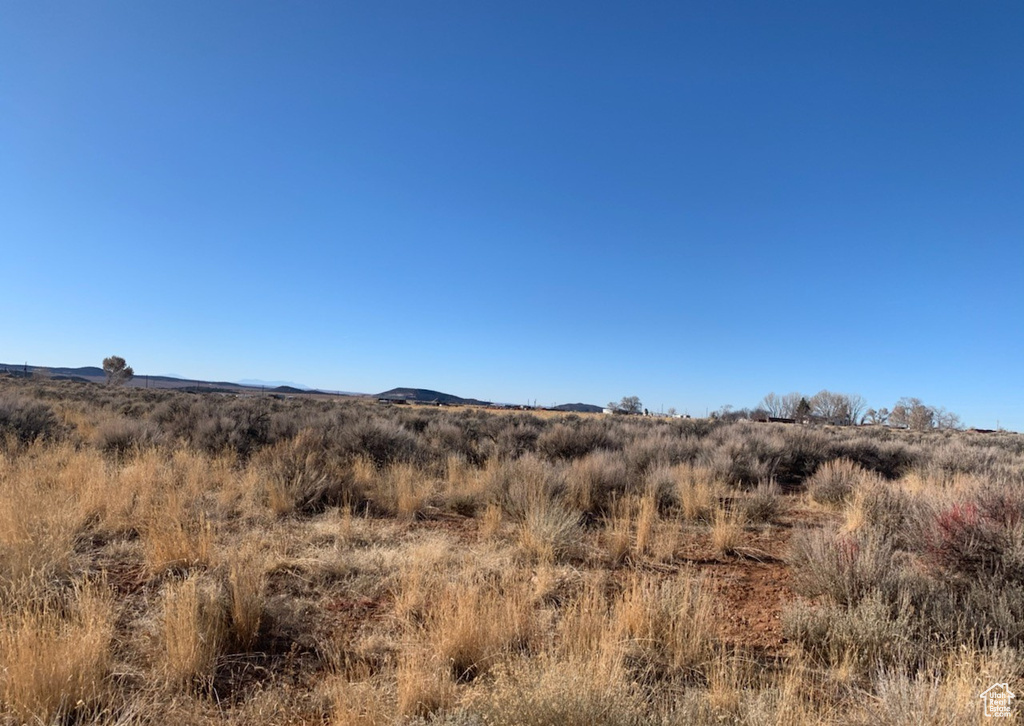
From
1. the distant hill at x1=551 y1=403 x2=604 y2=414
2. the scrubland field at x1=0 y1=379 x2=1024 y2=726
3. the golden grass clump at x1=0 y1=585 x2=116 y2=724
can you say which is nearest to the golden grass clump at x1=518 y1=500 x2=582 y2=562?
the scrubland field at x1=0 y1=379 x2=1024 y2=726

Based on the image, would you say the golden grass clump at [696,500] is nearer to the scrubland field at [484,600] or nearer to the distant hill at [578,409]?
the scrubland field at [484,600]

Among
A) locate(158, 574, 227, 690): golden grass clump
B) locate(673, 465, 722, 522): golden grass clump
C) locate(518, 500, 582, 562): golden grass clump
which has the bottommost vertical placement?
locate(158, 574, 227, 690): golden grass clump

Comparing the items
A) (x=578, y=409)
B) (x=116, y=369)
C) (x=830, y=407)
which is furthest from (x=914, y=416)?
(x=116, y=369)

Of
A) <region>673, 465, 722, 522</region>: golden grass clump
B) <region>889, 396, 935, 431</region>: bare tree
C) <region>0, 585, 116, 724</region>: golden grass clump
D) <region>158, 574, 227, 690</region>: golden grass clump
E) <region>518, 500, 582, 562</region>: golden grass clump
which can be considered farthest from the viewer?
<region>889, 396, 935, 431</region>: bare tree

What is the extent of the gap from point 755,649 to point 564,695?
2089 mm

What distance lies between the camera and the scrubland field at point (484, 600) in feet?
8.36

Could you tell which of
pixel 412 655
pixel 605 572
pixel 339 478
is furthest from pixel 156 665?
pixel 339 478

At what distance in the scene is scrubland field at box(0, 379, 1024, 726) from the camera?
8.36 feet

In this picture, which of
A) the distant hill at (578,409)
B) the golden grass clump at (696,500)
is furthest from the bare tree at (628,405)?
the golden grass clump at (696,500)

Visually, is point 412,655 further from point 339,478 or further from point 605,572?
point 339,478

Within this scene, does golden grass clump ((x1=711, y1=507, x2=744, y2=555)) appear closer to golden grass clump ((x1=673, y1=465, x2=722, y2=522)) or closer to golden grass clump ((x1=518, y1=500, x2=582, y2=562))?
golden grass clump ((x1=673, y1=465, x2=722, y2=522))

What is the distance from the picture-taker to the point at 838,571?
4.24 metres

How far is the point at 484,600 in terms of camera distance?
3.67 m

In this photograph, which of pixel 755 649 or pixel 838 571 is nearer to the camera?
pixel 755 649
